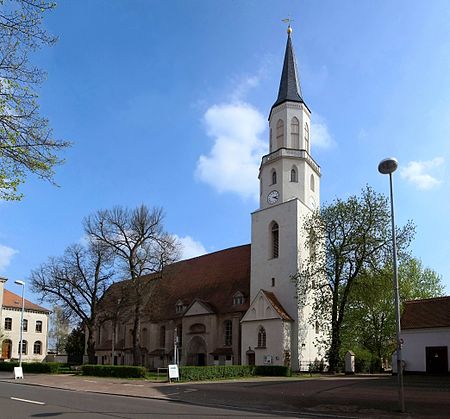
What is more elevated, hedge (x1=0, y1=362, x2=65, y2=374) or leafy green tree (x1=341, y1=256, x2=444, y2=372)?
leafy green tree (x1=341, y1=256, x2=444, y2=372)

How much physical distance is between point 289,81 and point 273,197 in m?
12.8

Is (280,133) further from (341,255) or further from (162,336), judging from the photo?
(162,336)

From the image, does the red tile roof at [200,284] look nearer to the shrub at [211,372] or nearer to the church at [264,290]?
the church at [264,290]

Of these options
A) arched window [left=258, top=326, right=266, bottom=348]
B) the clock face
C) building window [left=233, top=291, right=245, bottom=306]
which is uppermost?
the clock face

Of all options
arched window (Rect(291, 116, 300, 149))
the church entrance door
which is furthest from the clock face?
the church entrance door

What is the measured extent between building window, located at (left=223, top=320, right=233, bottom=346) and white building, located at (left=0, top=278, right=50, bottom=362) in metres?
33.3

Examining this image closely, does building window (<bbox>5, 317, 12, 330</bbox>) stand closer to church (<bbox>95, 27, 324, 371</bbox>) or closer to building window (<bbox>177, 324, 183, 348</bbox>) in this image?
church (<bbox>95, 27, 324, 371</bbox>)

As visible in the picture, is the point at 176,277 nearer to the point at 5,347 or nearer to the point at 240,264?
the point at 240,264

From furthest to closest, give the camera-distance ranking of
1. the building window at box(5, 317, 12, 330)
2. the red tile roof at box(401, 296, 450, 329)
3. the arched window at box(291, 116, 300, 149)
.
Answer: the building window at box(5, 317, 12, 330)
the arched window at box(291, 116, 300, 149)
the red tile roof at box(401, 296, 450, 329)

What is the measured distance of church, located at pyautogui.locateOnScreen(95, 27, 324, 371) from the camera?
4553 cm

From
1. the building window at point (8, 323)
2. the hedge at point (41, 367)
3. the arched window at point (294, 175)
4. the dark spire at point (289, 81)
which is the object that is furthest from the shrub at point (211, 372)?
the building window at point (8, 323)

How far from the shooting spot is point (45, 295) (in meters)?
50.3

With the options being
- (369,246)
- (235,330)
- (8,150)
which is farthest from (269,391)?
(235,330)

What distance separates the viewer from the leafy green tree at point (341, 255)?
136 ft
